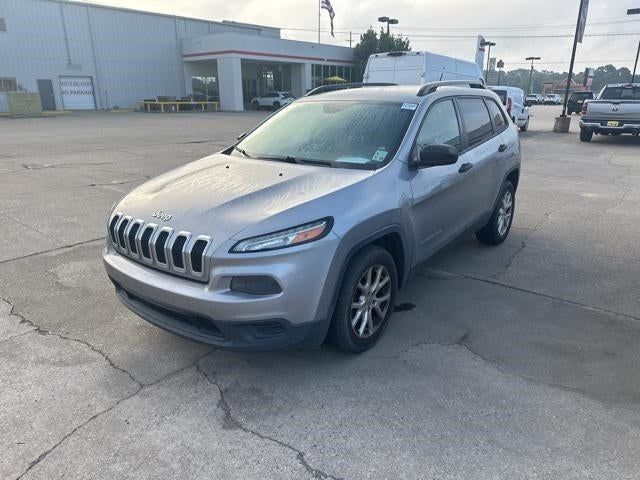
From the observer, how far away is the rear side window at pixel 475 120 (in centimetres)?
461

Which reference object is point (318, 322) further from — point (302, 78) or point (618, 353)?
point (302, 78)

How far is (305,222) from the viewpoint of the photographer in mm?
2820

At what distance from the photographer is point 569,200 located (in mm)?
8219

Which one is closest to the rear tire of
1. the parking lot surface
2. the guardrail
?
the parking lot surface

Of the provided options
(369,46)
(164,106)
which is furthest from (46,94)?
(369,46)

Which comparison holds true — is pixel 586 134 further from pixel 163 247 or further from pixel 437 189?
pixel 163 247

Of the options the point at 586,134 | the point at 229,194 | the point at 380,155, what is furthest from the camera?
the point at 586,134

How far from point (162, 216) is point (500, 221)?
4.07 metres

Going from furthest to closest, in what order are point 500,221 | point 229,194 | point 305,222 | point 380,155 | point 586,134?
point 586,134 → point 500,221 → point 380,155 → point 229,194 → point 305,222

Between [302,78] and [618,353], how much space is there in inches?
1738

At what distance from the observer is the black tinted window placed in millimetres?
5363

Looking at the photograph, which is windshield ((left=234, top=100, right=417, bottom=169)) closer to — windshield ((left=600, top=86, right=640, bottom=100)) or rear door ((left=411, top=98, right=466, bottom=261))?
rear door ((left=411, top=98, right=466, bottom=261))

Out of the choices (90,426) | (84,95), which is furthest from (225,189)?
(84,95)

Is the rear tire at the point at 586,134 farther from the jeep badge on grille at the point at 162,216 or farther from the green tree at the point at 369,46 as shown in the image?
the green tree at the point at 369,46
